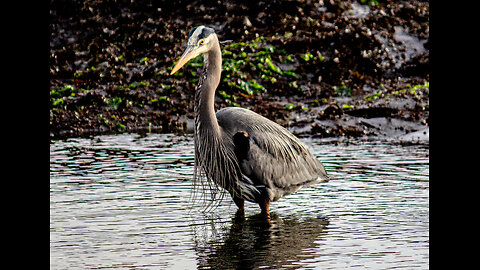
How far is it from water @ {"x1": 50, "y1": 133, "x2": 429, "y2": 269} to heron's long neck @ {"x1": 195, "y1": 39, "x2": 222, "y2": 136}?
0.98 m

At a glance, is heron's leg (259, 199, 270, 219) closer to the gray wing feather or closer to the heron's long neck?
the gray wing feather

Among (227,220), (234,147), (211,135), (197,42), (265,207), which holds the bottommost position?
(227,220)

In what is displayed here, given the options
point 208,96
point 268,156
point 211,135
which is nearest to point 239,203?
point 268,156

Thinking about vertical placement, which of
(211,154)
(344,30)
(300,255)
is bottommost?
(300,255)

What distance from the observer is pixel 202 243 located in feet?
21.4

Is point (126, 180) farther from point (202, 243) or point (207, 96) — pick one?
point (202, 243)

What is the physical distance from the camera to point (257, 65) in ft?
52.7

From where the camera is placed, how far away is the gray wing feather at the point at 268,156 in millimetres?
7770

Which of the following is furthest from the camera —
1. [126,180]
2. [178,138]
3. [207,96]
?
[178,138]

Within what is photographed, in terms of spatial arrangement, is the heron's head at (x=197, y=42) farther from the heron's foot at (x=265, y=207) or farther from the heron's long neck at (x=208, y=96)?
the heron's foot at (x=265, y=207)

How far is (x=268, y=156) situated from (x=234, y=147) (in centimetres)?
42

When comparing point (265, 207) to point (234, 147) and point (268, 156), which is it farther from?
point (234, 147)

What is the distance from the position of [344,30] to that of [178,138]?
6.25m

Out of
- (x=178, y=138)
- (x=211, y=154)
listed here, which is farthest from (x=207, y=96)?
(x=178, y=138)
